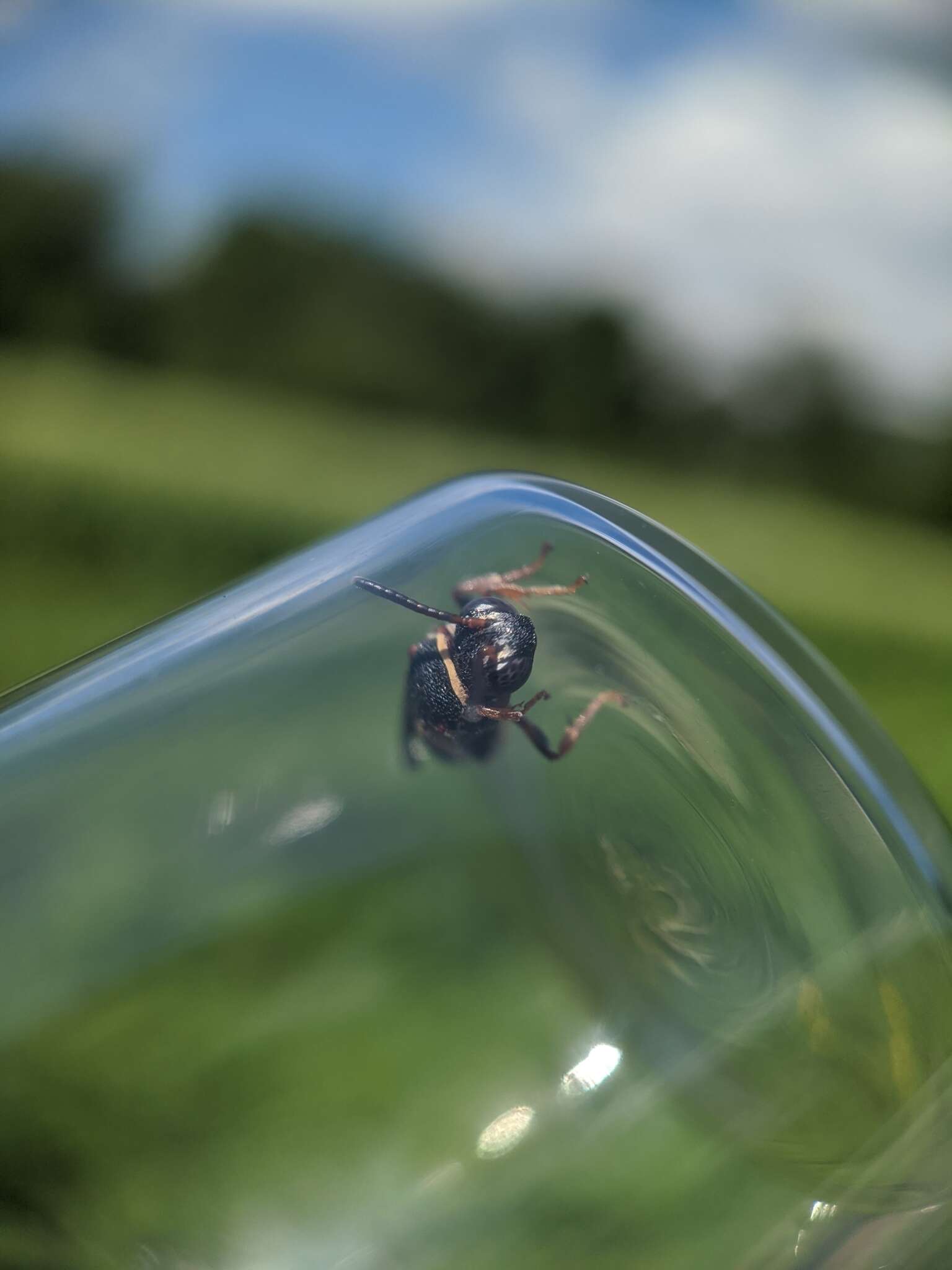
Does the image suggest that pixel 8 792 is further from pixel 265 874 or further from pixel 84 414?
pixel 84 414

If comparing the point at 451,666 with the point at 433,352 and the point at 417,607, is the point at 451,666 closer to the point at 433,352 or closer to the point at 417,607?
the point at 417,607

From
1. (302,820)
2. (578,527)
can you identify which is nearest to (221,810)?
(302,820)

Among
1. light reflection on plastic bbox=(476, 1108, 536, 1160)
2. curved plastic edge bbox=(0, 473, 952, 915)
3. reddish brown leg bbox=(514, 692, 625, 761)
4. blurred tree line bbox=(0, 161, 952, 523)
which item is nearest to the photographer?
curved plastic edge bbox=(0, 473, 952, 915)

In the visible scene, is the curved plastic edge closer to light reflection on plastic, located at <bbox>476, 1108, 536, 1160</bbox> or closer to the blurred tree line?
light reflection on plastic, located at <bbox>476, 1108, 536, 1160</bbox>

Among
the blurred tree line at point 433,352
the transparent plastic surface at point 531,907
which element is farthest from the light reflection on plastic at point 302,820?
the blurred tree line at point 433,352

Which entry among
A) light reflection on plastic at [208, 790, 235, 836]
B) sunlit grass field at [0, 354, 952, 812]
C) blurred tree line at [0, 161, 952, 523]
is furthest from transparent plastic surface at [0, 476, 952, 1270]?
blurred tree line at [0, 161, 952, 523]
